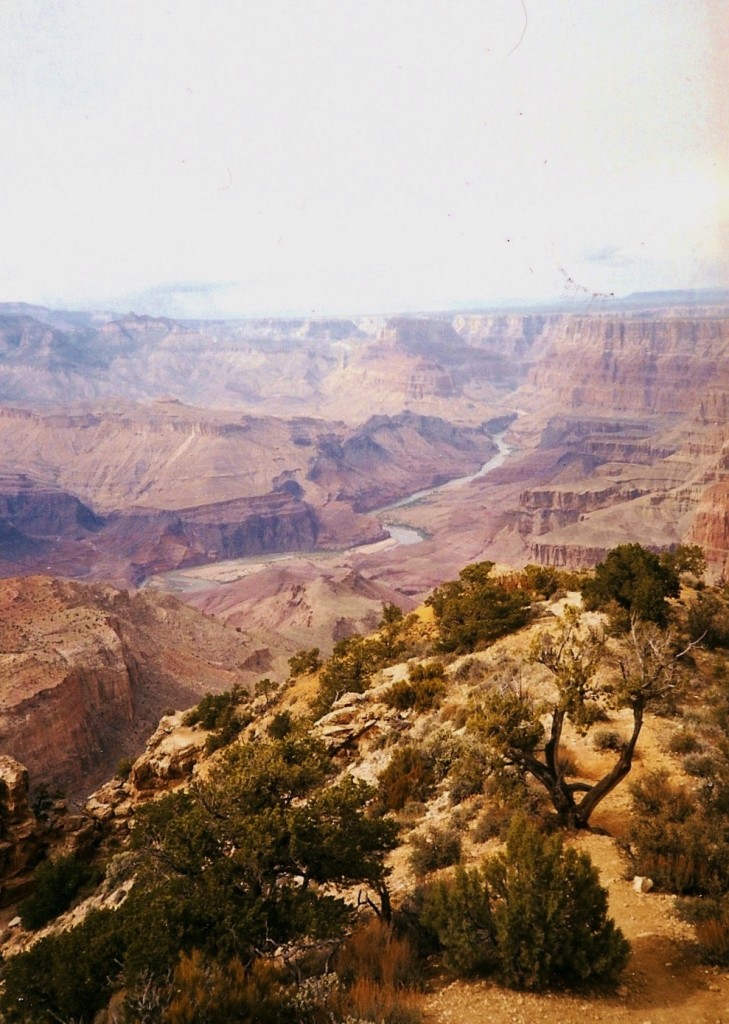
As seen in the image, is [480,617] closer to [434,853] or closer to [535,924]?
[434,853]

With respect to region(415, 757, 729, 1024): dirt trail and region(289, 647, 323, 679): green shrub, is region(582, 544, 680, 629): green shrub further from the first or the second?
region(289, 647, 323, 679): green shrub

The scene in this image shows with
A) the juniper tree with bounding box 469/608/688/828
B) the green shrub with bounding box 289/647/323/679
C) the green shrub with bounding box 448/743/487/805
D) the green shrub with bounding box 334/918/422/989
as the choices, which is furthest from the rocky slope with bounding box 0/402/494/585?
the green shrub with bounding box 334/918/422/989

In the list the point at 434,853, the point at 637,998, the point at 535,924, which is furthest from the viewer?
the point at 434,853

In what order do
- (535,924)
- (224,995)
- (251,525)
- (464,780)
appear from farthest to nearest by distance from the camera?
(251,525)
(464,780)
(535,924)
(224,995)

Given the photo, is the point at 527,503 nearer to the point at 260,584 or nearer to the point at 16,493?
the point at 260,584

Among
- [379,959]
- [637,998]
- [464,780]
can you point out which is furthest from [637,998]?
[464,780]

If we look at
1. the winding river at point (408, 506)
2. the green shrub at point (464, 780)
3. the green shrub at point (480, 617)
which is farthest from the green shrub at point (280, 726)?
the winding river at point (408, 506)

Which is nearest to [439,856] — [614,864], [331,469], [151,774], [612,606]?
[614,864]

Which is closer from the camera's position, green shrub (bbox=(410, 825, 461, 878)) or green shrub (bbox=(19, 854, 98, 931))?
green shrub (bbox=(410, 825, 461, 878))
